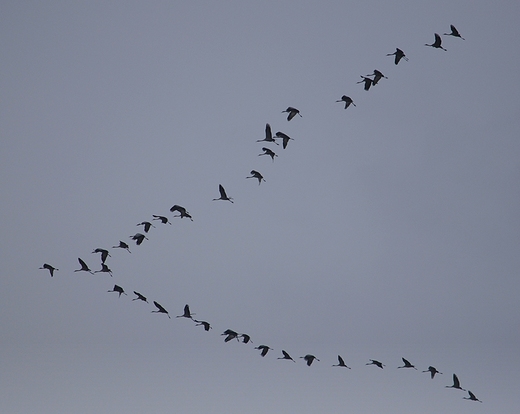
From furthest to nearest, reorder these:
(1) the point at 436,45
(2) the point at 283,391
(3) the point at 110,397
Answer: (2) the point at 283,391
(3) the point at 110,397
(1) the point at 436,45

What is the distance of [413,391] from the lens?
3425 cm

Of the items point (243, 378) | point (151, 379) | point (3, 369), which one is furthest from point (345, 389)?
point (3, 369)

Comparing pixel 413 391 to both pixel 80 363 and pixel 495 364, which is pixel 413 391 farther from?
pixel 80 363

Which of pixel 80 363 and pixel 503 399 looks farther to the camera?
pixel 80 363

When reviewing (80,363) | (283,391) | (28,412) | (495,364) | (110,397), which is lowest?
(28,412)

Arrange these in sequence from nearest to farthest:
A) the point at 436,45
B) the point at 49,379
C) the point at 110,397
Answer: the point at 436,45 → the point at 110,397 → the point at 49,379

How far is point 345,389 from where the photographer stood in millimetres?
34562

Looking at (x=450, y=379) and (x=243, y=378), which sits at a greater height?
(x=450, y=379)

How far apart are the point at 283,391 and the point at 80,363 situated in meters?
17.8

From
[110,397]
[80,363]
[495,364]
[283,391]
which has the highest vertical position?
[495,364]

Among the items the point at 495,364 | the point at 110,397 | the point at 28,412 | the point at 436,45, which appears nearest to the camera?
the point at 436,45

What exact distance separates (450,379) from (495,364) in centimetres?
640

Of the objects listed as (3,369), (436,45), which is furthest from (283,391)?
(436,45)

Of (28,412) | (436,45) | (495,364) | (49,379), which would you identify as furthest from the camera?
(495,364)
